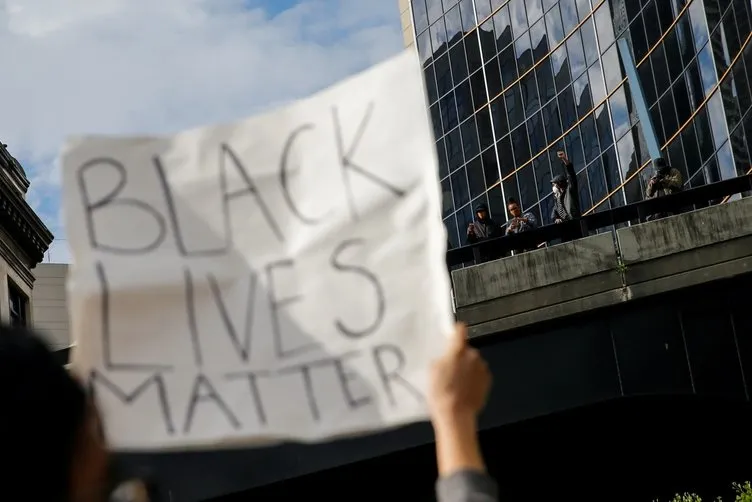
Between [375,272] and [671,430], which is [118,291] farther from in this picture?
[671,430]

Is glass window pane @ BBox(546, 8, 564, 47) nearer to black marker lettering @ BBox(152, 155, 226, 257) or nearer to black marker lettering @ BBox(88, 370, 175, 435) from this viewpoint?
black marker lettering @ BBox(152, 155, 226, 257)

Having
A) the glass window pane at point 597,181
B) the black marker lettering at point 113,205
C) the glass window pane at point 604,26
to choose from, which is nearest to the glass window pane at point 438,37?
the glass window pane at point 604,26

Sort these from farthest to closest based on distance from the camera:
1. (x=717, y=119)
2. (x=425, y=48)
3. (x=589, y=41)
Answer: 1. (x=425, y=48)
2. (x=589, y=41)
3. (x=717, y=119)

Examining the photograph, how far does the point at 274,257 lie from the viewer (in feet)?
11.9

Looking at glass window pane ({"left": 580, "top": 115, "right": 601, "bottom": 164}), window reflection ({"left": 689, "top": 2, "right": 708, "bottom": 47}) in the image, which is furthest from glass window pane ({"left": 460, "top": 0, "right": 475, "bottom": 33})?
window reflection ({"left": 689, "top": 2, "right": 708, "bottom": 47})

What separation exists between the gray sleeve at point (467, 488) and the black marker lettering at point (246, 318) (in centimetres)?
92

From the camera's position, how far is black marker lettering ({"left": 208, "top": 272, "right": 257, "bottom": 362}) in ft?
11.6

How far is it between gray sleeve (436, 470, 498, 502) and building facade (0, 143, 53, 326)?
34443 mm

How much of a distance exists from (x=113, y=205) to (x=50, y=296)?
69935mm

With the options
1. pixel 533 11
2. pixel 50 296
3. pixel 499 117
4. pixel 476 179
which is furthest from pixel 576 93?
pixel 50 296

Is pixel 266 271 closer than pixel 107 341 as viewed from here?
No

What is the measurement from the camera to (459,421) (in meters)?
2.87

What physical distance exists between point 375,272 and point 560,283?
14.1 metres

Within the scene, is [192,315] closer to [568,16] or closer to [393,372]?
[393,372]
